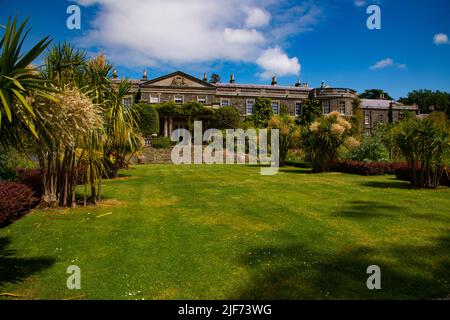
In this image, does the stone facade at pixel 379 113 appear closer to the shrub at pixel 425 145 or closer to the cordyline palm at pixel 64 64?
the shrub at pixel 425 145

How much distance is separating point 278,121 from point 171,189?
48.8ft

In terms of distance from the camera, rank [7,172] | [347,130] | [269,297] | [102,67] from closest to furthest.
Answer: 1. [269,297]
2. [102,67]
3. [7,172]
4. [347,130]

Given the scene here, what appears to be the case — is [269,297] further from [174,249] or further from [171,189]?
[171,189]

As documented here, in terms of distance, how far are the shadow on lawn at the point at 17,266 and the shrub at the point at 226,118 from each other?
38.5m

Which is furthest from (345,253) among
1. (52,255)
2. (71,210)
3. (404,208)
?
(71,210)

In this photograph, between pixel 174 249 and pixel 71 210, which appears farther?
pixel 71 210

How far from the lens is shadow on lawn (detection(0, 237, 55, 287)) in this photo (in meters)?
4.88

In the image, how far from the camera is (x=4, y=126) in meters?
4.43

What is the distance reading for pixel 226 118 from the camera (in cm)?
4409

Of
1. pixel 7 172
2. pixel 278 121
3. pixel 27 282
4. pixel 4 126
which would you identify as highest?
pixel 278 121

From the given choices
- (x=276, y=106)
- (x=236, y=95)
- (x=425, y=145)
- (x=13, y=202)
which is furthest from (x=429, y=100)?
(x=13, y=202)

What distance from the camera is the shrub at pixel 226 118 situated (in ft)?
144

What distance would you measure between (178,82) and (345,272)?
1834 inches

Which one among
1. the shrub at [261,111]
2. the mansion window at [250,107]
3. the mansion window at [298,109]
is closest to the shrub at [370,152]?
the shrub at [261,111]
